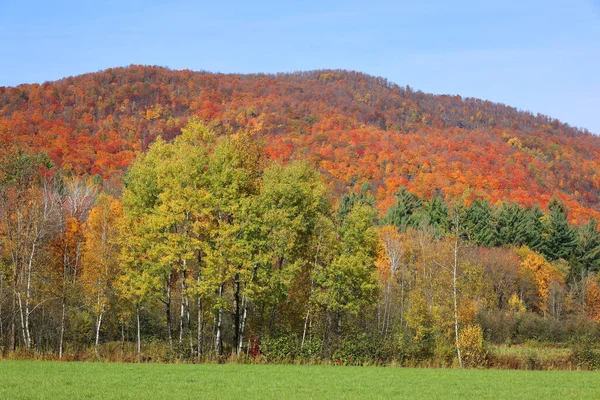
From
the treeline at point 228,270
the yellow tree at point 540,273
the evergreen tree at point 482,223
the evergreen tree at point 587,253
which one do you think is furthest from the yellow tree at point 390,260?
the evergreen tree at point 587,253

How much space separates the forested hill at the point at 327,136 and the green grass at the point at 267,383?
64573 millimetres

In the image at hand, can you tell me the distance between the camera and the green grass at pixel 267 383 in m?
20.7

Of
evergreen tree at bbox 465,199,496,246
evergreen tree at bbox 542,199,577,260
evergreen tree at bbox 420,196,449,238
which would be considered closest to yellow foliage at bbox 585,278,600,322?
evergreen tree at bbox 542,199,577,260

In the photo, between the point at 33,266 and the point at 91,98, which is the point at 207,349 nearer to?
the point at 33,266

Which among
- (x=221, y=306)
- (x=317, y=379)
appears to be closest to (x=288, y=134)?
(x=221, y=306)

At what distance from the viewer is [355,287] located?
3888 cm

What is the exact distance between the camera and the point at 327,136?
146000mm

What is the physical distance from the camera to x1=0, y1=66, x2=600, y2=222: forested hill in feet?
379

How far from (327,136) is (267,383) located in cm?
12376

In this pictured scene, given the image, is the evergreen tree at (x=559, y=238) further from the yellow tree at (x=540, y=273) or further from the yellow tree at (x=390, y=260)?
the yellow tree at (x=390, y=260)

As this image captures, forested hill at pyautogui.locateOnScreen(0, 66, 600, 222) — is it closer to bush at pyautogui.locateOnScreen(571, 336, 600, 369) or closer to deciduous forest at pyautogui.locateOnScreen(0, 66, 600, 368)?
deciduous forest at pyautogui.locateOnScreen(0, 66, 600, 368)

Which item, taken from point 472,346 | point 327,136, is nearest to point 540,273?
point 472,346

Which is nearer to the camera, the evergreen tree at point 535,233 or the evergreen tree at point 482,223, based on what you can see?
the evergreen tree at point 482,223

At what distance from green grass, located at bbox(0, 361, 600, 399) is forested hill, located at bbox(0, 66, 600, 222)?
64.6m
